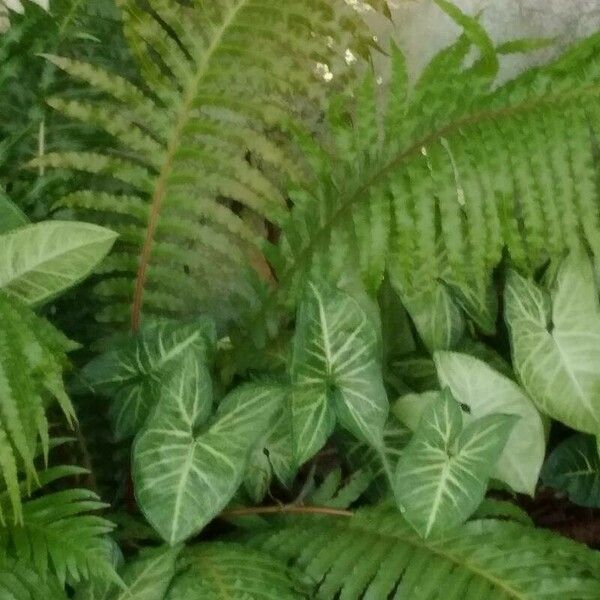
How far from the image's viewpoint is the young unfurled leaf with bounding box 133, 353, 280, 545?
0.79m

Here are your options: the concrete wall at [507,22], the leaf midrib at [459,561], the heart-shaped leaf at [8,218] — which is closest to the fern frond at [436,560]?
the leaf midrib at [459,561]

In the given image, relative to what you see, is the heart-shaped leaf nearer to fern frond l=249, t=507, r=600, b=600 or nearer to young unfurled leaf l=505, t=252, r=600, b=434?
fern frond l=249, t=507, r=600, b=600

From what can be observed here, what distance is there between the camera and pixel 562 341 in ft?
3.10

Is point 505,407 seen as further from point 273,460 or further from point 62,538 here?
point 62,538

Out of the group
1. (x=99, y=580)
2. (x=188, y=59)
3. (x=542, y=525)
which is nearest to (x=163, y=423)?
(x=99, y=580)

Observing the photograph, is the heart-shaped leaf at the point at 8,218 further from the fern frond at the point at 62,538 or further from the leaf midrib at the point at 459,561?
the leaf midrib at the point at 459,561

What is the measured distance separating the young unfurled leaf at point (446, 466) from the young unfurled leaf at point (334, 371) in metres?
0.05

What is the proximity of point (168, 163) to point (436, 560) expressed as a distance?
22.7 inches

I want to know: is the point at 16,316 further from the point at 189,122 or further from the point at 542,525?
the point at 542,525

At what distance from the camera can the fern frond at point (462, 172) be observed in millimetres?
864

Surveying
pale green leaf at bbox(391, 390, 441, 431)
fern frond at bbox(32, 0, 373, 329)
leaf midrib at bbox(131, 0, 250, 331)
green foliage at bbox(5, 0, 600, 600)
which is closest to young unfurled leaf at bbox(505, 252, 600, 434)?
green foliage at bbox(5, 0, 600, 600)

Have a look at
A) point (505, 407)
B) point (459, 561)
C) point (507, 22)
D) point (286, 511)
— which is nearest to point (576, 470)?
point (505, 407)

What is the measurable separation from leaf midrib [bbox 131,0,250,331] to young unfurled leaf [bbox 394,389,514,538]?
1.32 feet

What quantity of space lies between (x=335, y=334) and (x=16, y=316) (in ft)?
1.14
